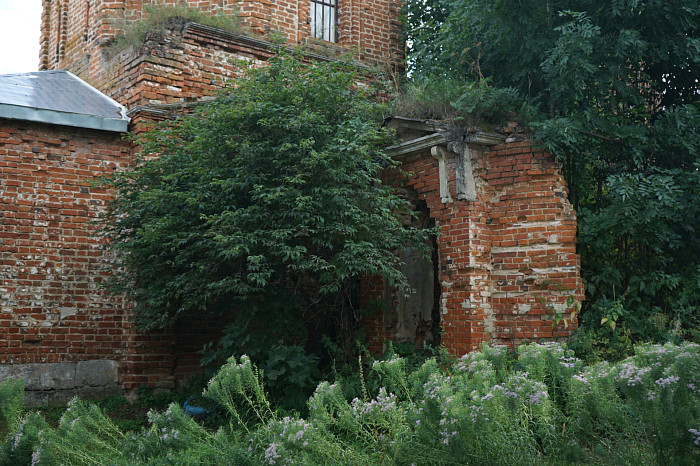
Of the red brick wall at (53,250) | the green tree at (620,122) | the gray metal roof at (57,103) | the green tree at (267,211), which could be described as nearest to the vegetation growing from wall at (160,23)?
the gray metal roof at (57,103)

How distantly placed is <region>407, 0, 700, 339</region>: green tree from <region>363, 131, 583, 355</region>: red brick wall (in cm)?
40

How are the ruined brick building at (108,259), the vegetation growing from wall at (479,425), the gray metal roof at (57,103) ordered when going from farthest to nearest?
the gray metal roof at (57,103), the ruined brick building at (108,259), the vegetation growing from wall at (479,425)

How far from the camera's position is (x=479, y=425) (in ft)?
12.5

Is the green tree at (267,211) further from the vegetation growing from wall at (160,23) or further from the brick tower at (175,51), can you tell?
the vegetation growing from wall at (160,23)

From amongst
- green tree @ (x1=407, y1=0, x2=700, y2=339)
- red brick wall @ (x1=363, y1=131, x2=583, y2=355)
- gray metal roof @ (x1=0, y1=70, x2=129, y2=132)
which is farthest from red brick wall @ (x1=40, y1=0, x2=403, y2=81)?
red brick wall @ (x1=363, y1=131, x2=583, y2=355)

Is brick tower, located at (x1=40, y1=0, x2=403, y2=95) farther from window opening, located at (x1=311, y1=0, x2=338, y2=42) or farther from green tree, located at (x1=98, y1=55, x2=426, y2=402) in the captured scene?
green tree, located at (x1=98, y1=55, x2=426, y2=402)

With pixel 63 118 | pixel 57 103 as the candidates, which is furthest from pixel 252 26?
pixel 63 118

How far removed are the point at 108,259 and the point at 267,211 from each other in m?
3.47

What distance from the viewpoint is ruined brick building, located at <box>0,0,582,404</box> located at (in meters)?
7.96

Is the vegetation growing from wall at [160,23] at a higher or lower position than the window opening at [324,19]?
lower

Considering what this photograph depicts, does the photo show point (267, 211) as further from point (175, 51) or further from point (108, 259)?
point (175, 51)

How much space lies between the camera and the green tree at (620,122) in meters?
7.64

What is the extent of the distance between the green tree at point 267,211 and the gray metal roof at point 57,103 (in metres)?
1.44

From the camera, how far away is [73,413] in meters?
5.59
